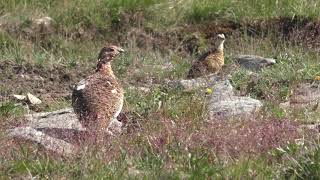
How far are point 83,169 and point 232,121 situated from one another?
1673 mm

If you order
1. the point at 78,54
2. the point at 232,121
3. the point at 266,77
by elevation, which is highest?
the point at 232,121

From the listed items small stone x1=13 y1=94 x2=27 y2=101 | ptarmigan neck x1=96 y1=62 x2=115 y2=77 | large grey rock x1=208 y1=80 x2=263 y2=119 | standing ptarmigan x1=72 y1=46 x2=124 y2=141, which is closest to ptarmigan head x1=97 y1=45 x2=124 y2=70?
ptarmigan neck x1=96 y1=62 x2=115 y2=77

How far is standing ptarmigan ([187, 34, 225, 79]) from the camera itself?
11248 millimetres

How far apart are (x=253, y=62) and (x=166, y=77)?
1.39m

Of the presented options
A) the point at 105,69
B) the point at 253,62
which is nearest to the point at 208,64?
the point at 253,62

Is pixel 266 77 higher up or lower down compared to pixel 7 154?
lower down

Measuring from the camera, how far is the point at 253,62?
40.0ft

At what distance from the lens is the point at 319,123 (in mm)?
7328

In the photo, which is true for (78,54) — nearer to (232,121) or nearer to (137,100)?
(137,100)

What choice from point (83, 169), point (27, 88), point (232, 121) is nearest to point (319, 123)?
point (232, 121)

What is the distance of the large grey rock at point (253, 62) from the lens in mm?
11883

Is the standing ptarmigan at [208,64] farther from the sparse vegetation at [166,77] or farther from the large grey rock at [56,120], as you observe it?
the large grey rock at [56,120]

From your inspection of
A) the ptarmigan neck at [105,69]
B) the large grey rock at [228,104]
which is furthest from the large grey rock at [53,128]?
the large grey rock at [228,104]

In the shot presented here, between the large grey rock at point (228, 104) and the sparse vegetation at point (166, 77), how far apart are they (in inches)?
5.5
